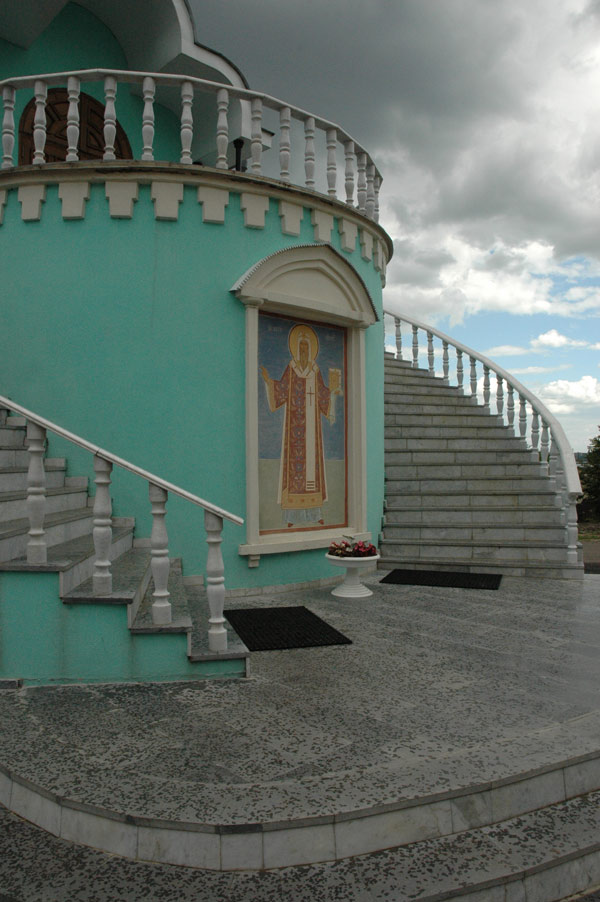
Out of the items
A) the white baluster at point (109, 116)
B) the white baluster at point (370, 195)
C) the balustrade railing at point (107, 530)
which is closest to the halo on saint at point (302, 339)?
the white baluster at point (370, 195)

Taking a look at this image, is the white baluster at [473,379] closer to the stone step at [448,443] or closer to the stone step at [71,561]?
the stone step at [448,443]

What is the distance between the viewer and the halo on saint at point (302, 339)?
641 centimetres

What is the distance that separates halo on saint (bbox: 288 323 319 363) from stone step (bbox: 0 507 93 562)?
8.38 feet

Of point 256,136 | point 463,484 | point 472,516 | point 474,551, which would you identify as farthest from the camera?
point 463,484

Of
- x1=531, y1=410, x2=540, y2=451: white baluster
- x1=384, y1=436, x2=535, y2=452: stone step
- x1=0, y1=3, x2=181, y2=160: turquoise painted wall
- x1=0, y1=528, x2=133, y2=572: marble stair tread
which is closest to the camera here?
x1=0, y1=528, x2=133, y2=572: marble stair tread

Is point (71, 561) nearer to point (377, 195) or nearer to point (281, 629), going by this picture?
point (281, 629)

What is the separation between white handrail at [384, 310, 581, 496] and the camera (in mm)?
7289

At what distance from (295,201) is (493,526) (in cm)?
442

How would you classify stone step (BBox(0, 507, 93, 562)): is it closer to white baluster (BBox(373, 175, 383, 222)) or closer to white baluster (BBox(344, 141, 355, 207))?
white baluster (BBox(344, 141, 355, 207))

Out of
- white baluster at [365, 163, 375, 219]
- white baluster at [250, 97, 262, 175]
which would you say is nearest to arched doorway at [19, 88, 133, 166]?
white baluster at [250, 97, 262, 175]

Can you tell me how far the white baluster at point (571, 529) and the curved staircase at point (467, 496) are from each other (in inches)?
0.6

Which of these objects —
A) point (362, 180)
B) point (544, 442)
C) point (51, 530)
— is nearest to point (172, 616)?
point (51, 530)

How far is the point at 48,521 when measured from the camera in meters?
4.54

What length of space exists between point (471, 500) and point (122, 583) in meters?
5.27
